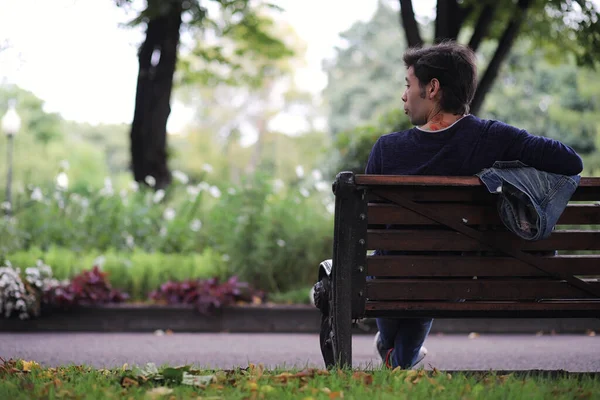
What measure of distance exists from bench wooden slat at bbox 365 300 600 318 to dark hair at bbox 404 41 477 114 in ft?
3.24

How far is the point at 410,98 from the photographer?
14.1ft

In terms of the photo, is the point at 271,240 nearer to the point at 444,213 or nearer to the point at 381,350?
the point at 381,350

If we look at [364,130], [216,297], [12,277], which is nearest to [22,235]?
[12,277]

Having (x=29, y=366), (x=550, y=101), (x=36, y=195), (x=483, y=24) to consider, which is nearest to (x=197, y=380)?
(x=29, y=366)

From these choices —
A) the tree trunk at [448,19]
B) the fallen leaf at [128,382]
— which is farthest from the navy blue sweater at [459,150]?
the tree trunk at [448,19]

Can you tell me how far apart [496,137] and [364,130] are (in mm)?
8435

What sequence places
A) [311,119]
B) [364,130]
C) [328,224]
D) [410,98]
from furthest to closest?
1. [311,119]
2. [364,130]
3. [328,224]
4. [410,98]

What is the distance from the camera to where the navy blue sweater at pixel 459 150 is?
4.00 metres

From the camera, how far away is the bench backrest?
3.92m

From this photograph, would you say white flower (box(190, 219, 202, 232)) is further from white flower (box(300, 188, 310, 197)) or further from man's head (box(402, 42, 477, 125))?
man's head (box(402, 42, 477, 125))

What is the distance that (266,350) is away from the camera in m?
7.50

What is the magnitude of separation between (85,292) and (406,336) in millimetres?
5577

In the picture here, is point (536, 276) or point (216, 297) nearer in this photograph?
point (536, 276)

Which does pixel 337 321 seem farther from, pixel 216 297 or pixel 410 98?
pixel 216 297
